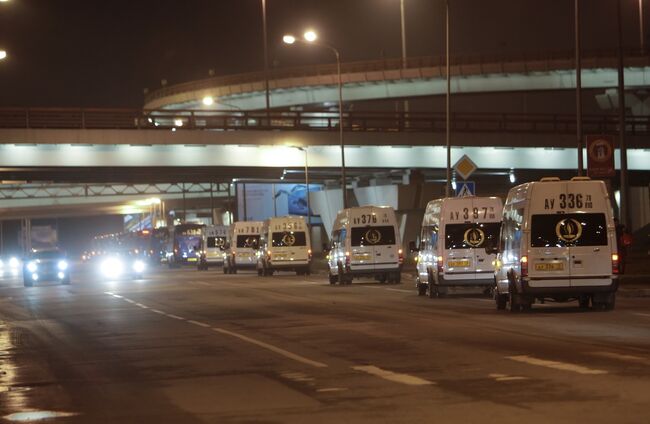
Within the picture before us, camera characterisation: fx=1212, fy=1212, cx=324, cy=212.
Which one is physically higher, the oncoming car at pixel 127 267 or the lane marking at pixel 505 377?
the oncoming car at pixel 127 267

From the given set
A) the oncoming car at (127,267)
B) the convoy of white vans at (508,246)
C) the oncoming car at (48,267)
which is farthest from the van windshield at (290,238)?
the convoy of white vans at (508,246)

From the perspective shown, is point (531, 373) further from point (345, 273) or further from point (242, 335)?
point (345, 273)

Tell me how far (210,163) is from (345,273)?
20.1 m

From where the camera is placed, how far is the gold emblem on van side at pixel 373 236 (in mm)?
41000

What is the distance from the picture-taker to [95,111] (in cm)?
5694

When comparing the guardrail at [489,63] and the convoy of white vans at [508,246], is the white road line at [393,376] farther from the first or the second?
the guardrail at [489,63]

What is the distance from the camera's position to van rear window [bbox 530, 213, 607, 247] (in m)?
23.4

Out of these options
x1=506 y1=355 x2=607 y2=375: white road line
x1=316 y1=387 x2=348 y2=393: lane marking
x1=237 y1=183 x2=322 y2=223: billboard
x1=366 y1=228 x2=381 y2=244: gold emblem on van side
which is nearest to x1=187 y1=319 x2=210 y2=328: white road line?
x1=506 y1=355 x2=607 y2=375: white road line

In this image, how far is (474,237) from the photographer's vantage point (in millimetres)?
30641

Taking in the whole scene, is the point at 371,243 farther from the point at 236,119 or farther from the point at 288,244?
the point at 236,119

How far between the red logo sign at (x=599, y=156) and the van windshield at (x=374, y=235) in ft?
32.5

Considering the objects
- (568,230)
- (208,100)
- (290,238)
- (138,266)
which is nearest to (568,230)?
(568,230)

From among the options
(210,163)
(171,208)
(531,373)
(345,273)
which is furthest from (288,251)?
(171,208)

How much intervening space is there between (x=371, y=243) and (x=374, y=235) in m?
0.29
